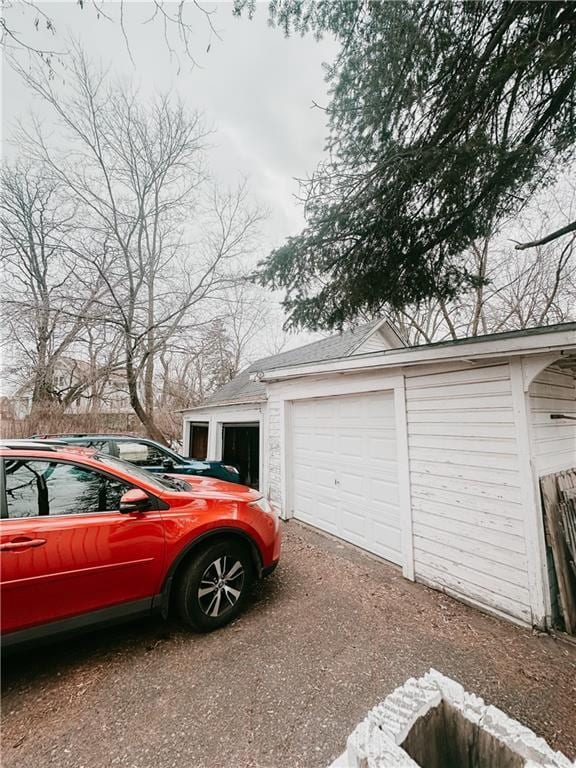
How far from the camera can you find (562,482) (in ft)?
10.8

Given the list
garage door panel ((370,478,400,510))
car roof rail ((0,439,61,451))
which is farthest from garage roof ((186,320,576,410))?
car roof rail ((0,439,61,451))

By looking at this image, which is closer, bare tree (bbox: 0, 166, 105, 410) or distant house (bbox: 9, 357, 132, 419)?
bare tree (bbox: 0, 166, 105, 410)

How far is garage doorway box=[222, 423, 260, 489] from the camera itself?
8.99 m

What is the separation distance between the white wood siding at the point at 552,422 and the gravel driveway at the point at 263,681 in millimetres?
1666

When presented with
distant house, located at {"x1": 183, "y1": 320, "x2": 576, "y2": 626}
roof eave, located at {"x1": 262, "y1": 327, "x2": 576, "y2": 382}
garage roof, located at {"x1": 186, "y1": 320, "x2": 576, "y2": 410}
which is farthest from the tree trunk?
roof eave, located at {"x1": 262, "y1": 327, "x2": 576, "y2": 382}

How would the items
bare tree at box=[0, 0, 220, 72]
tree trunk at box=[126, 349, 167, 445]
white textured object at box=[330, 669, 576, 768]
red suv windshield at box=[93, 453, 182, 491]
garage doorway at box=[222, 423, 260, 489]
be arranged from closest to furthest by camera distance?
white textured object at box=[330, 669, 576, 768], bare tree at box=[0, 0, 220, 72], red suv windshield at box=[93, 453, 182, 491], garage doorway at box=[222, 423, 260, 489], tree trunk at box=[126, 349, 167, 445]

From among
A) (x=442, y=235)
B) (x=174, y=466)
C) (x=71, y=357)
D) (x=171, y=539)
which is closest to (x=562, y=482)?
(x=442, y=235)

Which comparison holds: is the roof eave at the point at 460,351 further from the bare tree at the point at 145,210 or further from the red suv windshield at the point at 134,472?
the bare tree at the point at 145,210

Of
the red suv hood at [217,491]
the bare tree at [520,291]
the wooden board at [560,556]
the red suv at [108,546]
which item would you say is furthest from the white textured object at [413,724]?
the bare tree at [520,291]

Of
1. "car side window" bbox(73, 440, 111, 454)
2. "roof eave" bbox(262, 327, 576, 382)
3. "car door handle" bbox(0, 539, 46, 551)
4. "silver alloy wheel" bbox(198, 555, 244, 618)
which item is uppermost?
"roof eave" bbox(262, 327, 576, 382)

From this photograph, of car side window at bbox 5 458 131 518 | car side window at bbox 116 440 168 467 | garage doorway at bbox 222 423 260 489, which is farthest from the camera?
garage doorway at bbox 222 423 260 489

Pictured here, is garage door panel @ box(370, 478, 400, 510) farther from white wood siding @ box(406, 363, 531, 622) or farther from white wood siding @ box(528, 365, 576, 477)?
white wood siding @ box(528, 365, 576, 477)

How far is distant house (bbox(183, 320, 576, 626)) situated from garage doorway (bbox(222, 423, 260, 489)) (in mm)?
3516

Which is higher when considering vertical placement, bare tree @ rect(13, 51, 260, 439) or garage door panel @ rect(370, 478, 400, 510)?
bare tree @ rect(13, 51, 260, 439)
